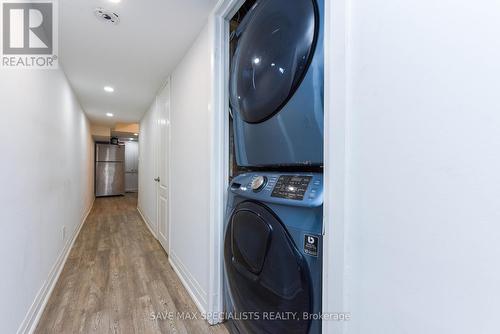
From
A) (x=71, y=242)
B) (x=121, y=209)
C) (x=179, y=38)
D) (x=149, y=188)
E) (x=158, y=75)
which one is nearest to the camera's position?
(x=179, y=38)

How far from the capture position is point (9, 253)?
1.17 m

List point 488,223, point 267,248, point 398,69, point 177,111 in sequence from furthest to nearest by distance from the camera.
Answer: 1. point 177,111
2. point 267,248
3. point 398,69
4. point 488,223

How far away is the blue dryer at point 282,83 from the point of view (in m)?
0.73

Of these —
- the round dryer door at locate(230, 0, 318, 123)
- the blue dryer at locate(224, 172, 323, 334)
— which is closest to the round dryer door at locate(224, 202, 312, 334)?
the blue dryer at locate(224, 172, 323, 334)

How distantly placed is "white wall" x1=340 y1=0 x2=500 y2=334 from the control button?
0.41 meters

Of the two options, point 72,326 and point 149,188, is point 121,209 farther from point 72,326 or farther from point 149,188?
point 72,326

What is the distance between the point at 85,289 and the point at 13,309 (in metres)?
0.76

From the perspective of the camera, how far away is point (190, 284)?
1895mm

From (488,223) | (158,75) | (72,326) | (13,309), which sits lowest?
(72,326)

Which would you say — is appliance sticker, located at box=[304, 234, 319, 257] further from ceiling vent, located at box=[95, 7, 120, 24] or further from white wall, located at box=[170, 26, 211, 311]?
ceiling vent, located at box=[95, 7, 120, 24]

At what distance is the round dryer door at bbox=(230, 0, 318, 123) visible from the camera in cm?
76

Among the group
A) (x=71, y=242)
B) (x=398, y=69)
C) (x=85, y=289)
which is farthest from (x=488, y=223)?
(x=71, y=242)

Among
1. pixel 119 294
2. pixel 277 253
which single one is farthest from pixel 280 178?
pixel 119 294

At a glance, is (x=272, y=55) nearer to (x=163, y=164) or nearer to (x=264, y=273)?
(x=264, y=273)
